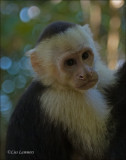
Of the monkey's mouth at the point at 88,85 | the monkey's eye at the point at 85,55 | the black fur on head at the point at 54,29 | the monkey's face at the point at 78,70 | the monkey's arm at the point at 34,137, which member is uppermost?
the black fur on head at the point at 54,29

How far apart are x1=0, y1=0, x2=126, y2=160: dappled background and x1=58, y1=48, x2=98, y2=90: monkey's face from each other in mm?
1369

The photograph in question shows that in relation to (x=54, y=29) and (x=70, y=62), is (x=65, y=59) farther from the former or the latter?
(x=54, y=29)

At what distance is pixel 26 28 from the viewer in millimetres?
5988

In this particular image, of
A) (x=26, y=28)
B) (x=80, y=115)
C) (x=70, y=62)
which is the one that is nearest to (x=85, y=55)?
(x=70, y=62)

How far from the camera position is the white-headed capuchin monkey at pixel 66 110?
3.47m

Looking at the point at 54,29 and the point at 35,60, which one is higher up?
the point at 54,29

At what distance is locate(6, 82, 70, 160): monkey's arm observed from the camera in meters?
3.50

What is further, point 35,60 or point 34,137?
point 35,60

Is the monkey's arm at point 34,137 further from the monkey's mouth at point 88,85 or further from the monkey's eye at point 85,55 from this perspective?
the monkey's eye at point 85,55

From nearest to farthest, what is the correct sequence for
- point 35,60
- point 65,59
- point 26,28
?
point 65,59, point 35,60, point 26,28

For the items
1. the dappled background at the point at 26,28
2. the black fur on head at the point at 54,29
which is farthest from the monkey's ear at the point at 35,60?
the dappled background at the point at 26,28

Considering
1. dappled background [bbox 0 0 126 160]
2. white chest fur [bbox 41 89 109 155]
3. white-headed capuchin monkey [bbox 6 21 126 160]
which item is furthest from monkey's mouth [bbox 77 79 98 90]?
dappled background [bbox 0 0 126 160]

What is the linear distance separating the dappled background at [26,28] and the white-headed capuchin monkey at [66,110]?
1.41 m

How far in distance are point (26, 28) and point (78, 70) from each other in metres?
2.72
